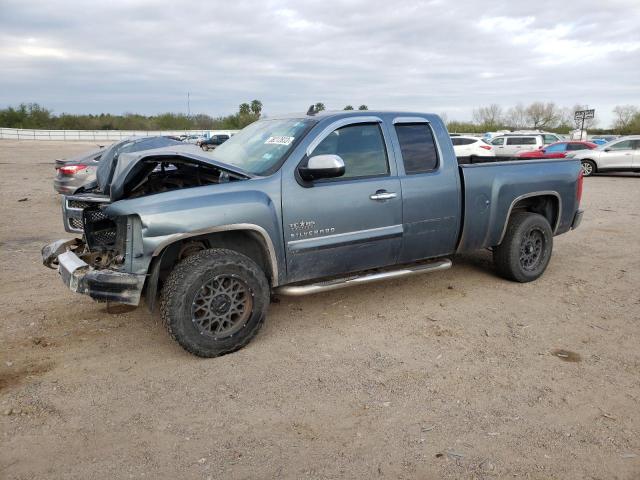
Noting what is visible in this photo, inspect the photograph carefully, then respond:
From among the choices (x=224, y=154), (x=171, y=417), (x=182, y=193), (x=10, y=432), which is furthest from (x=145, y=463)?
(x=224, y=154)

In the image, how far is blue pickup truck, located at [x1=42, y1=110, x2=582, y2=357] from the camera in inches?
150

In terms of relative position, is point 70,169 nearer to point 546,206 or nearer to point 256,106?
point 546,206

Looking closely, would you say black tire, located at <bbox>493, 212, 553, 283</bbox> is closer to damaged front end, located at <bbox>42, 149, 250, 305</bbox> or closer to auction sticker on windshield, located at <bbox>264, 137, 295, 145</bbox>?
auction sticker on windshield, located at <bbox>264, 137, 295, 145</bbox>

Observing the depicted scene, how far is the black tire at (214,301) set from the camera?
381cm

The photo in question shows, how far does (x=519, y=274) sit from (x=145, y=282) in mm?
3945

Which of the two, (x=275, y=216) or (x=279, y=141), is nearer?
(x=275, y=216)

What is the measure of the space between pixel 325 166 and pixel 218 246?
1.08 metres

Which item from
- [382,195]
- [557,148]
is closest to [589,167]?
[557,148]

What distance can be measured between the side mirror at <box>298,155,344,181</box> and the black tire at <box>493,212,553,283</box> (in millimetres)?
2504


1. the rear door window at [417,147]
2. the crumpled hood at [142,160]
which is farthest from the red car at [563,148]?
the crumpled hood at [142,160]

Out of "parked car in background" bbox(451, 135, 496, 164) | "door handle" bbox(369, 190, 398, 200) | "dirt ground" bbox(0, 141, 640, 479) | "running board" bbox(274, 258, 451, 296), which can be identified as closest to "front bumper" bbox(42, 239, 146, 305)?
"dirt ground" bbox(0, 141, 640, 479)

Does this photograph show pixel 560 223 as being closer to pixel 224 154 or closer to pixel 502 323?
pixel 502 323

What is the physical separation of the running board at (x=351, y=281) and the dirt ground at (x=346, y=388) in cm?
41

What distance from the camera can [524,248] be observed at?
5840 millimetres
